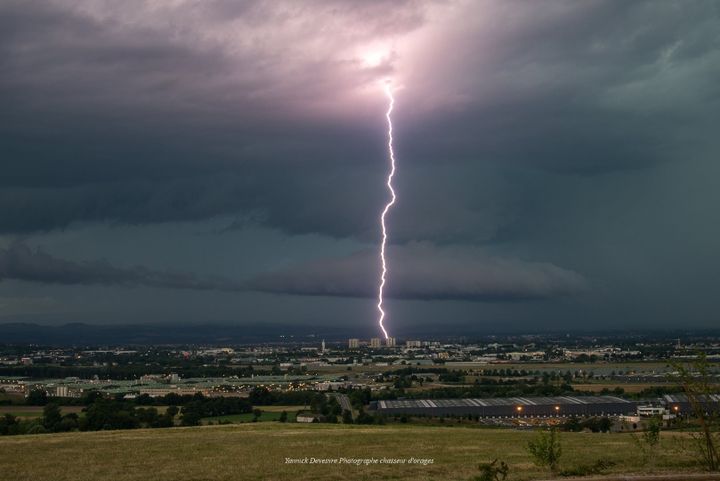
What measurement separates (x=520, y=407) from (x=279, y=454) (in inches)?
1656

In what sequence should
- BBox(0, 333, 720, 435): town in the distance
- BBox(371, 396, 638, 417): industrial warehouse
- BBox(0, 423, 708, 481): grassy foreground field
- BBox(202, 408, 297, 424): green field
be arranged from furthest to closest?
BBox(371, 396, 638, 417): industrial warehouse < BBox(202, 408, 297, 424): green field < BBox(0, 333, 720, 435): town in the distance < BBox(0, 423, 708, 481): grassy foreground field

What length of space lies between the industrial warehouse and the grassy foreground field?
2390 cm

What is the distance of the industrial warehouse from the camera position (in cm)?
6631

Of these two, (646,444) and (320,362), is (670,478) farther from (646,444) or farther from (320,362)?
(320,362)

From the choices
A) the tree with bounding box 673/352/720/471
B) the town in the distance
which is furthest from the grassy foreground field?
the town in the distance

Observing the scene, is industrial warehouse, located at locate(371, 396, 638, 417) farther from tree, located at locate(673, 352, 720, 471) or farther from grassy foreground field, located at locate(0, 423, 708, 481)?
tree, located at locate(673, 352, 720, 471)

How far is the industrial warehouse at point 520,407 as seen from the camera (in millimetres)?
66312

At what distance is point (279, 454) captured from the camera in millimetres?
32031

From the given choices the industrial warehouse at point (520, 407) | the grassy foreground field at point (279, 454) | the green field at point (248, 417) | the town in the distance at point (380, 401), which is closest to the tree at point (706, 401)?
the town in the distance at point (380, 401)

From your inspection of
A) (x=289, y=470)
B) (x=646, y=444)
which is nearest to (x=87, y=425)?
(x=289, y=470)

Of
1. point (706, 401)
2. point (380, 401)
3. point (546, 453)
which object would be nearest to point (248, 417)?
point (380, 401)

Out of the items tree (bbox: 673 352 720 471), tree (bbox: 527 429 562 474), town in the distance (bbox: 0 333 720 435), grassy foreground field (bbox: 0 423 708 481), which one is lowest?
town in the distance (bbox: 0 333 720 435)

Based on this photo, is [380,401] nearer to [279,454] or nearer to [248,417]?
[248,417]

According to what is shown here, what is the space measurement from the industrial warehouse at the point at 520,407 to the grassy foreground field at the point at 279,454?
23903 mm
